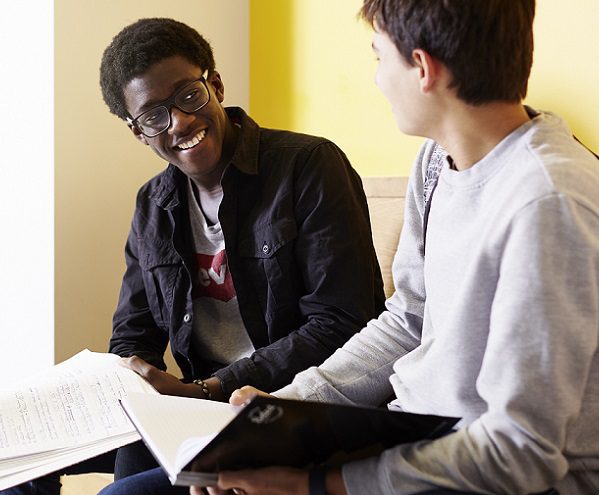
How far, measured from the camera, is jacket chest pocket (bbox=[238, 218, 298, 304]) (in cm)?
149

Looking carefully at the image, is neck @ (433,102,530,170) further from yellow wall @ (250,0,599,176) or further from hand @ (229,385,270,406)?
yellow wall @ (250,0,599,176)

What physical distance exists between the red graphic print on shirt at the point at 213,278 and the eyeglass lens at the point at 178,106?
0.26m

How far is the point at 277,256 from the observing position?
4.91 ft

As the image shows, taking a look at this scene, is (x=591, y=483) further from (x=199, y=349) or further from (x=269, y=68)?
(x=269, y=68)

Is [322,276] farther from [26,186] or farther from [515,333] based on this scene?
[26,186]

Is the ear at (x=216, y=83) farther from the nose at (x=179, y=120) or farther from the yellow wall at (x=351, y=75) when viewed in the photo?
the yellow wall at (x=351, y=75)

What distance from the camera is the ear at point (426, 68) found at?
0.91 meters

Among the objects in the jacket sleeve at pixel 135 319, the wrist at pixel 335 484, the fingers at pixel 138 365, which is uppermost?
the wrist at pixel 335 484

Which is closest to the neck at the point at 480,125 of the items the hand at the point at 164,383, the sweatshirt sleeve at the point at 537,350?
the sweatshirt sleeve at the point at 537,350

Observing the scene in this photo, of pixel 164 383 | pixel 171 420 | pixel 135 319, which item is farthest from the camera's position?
pixel 135 319

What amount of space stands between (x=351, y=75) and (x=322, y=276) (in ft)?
3.17

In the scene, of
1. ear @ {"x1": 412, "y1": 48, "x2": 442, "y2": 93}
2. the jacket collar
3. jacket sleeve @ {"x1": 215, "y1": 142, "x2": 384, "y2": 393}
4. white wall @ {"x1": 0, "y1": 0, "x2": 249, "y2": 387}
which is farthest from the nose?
white wall @ {"x1": 0, "y1": 0, "x2": 249, "y2": 387}

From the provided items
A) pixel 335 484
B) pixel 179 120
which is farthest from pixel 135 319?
pixel 335 484

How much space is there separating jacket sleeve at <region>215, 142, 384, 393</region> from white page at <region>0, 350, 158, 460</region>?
7.5 inches
